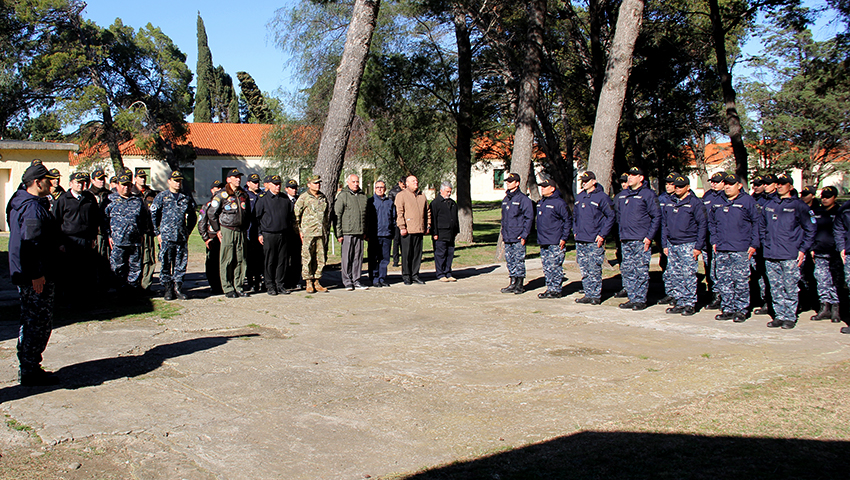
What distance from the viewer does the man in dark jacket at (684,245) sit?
354 inches

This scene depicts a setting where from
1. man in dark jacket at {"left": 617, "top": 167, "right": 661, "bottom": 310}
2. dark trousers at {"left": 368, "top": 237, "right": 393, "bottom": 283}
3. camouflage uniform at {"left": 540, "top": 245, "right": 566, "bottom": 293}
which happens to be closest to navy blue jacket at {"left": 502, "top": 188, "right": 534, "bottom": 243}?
camouflage uniform at {"left": 540, "top": 245, "right": 566, "bottom": 293}

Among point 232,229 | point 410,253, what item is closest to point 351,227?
point 410,253

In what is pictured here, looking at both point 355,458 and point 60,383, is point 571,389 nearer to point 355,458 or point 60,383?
point 355,458

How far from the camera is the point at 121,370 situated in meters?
6.07

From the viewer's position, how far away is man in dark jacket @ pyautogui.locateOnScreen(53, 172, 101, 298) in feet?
31.2

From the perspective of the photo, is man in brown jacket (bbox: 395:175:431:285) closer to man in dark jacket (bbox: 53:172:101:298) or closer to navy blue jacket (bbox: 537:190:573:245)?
navy blue jacket (bbox: 537:190:573:245)

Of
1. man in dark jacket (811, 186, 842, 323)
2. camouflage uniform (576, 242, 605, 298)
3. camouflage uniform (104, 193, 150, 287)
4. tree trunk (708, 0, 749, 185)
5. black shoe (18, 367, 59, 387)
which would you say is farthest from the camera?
tree trunk (708, 0, 749, 185)

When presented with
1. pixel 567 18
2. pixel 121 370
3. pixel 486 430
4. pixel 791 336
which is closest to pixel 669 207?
pixel 791 336

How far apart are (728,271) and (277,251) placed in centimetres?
693

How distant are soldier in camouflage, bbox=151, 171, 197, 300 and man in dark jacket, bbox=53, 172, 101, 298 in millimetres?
915

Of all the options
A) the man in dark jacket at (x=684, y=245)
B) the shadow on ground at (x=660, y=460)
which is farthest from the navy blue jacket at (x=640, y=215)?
the shadow on ground at (x=660, y=460)

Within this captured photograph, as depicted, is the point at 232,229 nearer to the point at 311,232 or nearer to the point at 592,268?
the point at 311,232

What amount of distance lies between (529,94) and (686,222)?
7.67 metres

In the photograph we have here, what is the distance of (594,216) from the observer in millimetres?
9930
